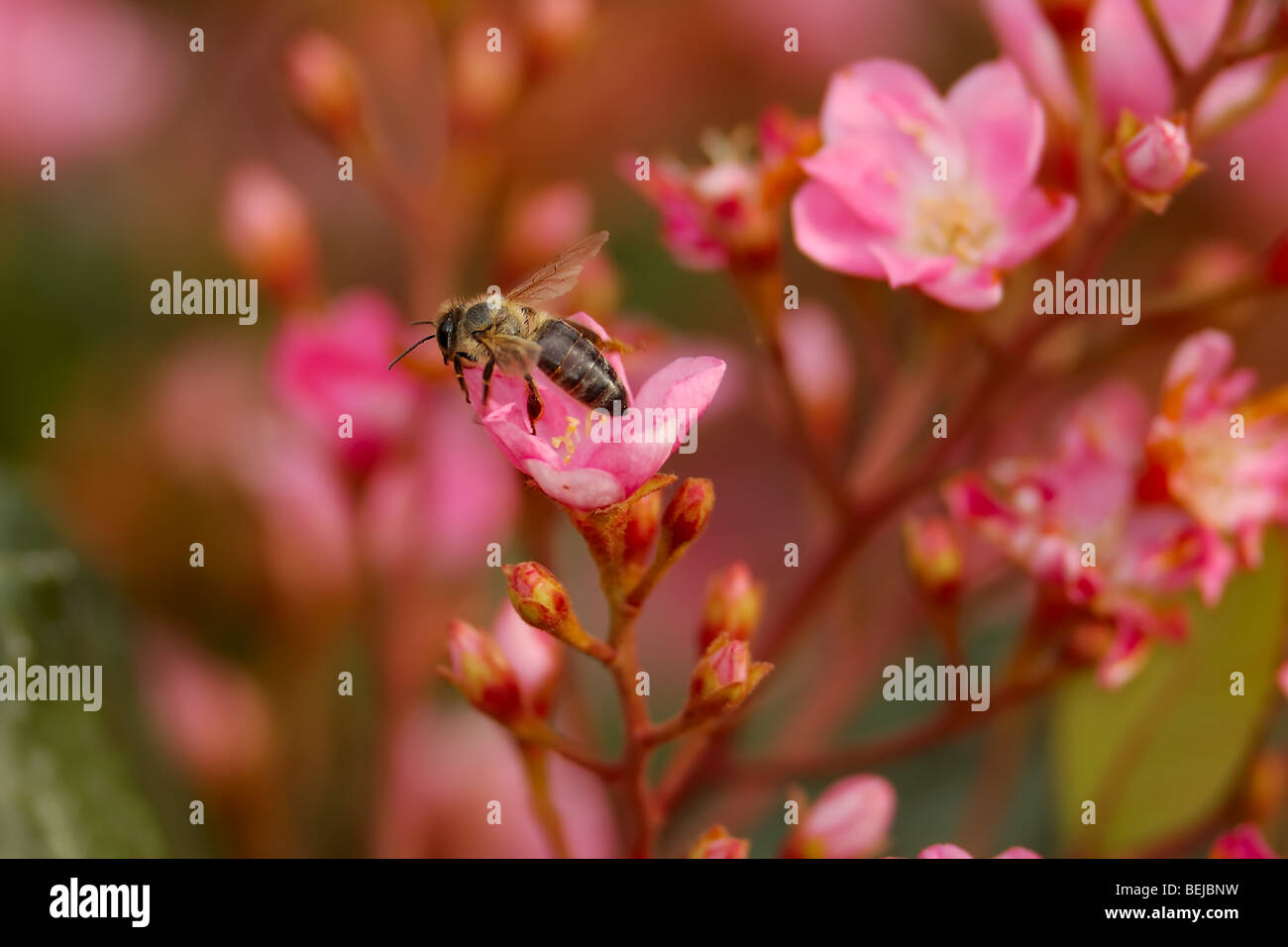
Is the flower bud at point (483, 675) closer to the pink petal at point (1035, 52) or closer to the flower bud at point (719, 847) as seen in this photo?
the flower bud at point (719, 847)

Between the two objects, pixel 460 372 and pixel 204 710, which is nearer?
pixel 460 372

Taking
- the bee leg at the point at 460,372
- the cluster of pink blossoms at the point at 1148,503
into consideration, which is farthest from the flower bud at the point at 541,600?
the cluster of pink blossoms at the point at 1148,503

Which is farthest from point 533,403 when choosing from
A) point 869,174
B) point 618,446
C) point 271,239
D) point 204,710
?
point 204,710

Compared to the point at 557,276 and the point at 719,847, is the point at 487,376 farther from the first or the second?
the point at 719,847
